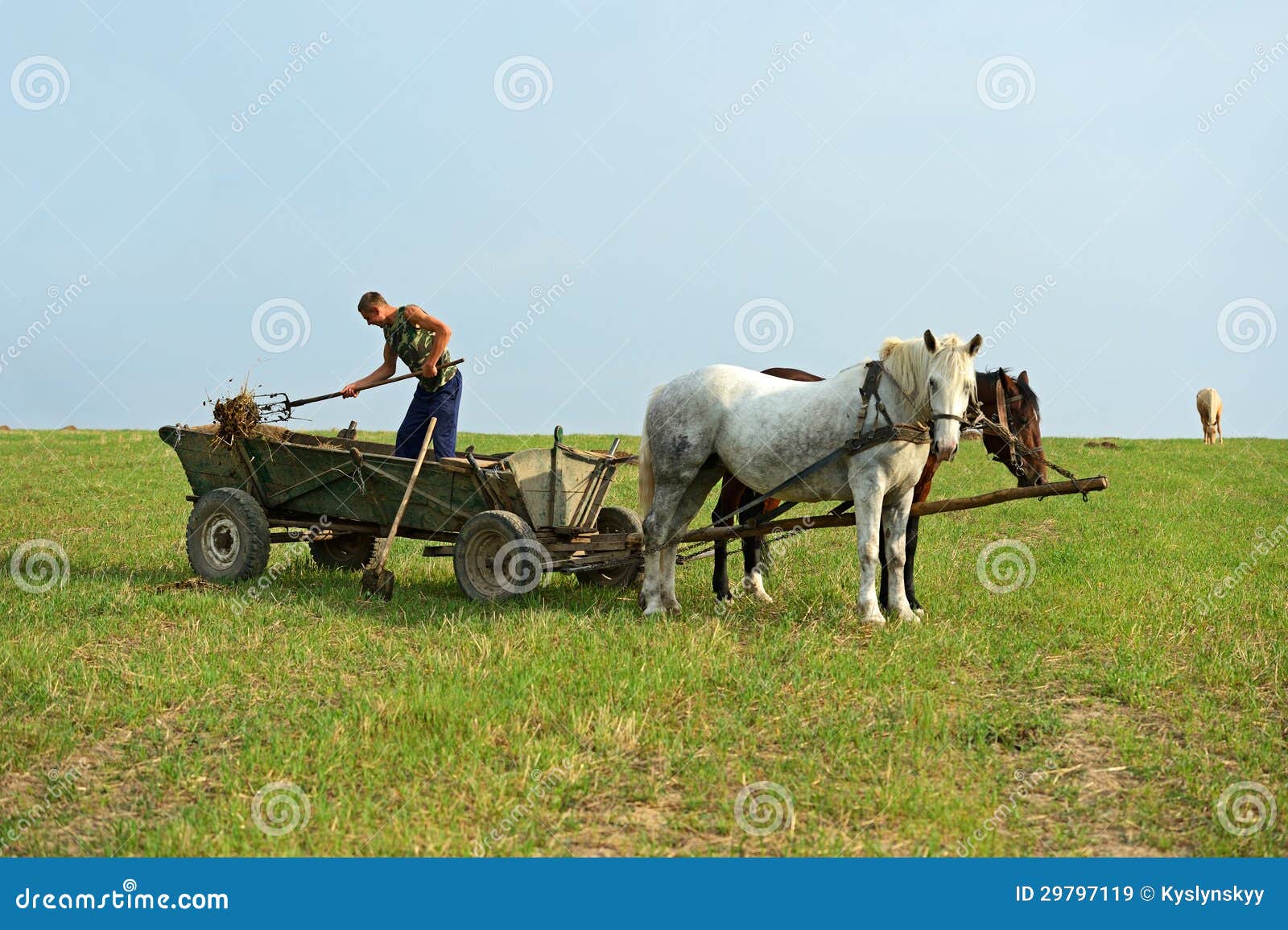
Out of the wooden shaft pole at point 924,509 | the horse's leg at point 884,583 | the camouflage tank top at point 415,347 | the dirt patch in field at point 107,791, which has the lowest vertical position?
the dirt patch in field at point 107,791

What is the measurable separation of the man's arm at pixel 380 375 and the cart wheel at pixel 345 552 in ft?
6.57

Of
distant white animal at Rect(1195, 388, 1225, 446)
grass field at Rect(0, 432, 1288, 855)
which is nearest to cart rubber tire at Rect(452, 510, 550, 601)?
grass field at Rect(0, 432, 1288, 855)

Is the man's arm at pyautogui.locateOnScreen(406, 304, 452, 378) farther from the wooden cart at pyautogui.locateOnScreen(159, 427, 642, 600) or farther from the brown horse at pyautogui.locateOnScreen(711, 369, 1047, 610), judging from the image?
the brown horse at pyautogui.locateOnScreen(711, 369, 1047, 610)

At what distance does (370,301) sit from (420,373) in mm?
1080

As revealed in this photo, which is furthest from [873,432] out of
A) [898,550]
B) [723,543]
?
[723,543]

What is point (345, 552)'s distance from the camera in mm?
11695

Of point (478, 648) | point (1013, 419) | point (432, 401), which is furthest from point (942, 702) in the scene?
point (432, 401)

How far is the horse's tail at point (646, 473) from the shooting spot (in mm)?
9742

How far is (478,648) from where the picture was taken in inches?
305

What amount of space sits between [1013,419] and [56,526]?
531 inches

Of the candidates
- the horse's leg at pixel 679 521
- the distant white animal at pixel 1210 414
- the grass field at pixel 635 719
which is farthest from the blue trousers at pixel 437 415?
the distant white animal at pixel 1210 414

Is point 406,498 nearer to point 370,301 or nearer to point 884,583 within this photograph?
point 370,301

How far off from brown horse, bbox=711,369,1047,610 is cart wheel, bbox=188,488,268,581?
434 centimetres

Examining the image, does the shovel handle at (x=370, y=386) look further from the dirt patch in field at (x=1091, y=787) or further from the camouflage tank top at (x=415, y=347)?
the dirt patch in field at (x=1091, y=787)
